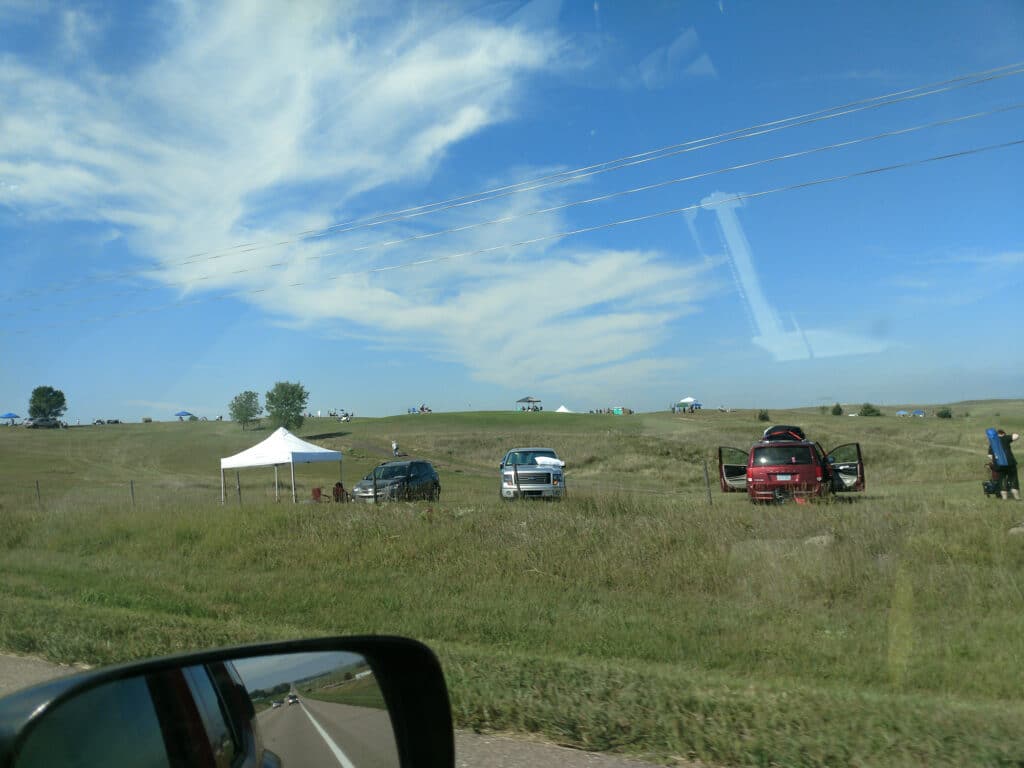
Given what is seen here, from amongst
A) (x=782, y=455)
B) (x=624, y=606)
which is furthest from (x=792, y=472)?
(x=624, y=606)

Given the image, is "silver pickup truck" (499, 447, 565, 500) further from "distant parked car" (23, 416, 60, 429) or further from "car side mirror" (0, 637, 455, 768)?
"distant parked car" (23, 416, 60, 429)

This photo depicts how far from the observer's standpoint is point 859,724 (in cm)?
513

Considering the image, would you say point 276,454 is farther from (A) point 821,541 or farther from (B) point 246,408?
(B) point 246,408

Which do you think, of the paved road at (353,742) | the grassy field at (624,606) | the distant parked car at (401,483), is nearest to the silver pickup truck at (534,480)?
the distant parked car at (401,483)

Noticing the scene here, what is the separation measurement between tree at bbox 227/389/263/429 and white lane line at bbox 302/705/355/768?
379 ft

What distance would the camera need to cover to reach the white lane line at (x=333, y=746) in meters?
2.01

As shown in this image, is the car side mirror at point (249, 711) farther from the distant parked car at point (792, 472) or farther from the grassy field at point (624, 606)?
the distant parked car at point (792, 472)

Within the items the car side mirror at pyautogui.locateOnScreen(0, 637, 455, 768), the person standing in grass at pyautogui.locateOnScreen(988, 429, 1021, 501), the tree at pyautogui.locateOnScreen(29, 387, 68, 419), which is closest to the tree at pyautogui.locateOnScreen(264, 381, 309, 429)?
the tree at pyautogui.locateOnScreen(29, 387, 68, 419)

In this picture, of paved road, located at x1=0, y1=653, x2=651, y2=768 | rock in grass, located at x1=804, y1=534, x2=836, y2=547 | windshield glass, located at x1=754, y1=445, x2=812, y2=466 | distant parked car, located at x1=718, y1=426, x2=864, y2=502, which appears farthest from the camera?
windshield glass, located at x1=754, y1=445, x2=812, y2=466

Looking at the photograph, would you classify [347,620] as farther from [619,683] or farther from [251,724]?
[251,724]

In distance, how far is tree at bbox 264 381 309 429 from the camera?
108 m

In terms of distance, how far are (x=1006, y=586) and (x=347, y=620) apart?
8029 millimetres

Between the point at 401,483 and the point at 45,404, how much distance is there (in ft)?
461

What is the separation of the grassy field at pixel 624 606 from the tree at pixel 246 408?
312ft
